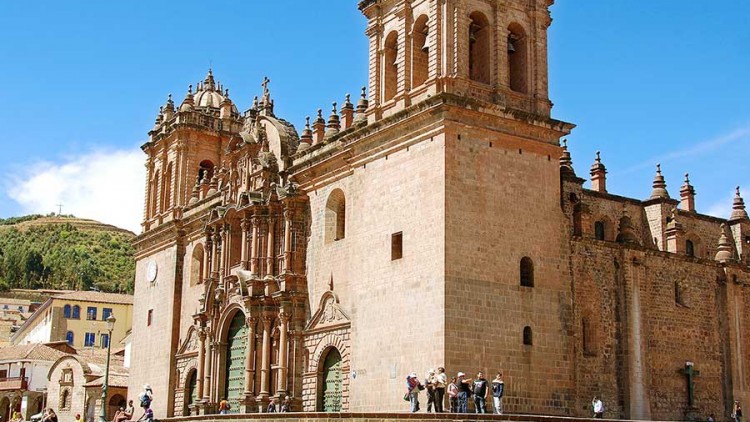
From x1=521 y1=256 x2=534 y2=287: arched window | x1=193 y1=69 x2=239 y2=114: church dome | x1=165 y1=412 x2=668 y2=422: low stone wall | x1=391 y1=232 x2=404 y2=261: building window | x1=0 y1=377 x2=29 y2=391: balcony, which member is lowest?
x1=165 y1=412 x2=668 y2=422: low stone wall

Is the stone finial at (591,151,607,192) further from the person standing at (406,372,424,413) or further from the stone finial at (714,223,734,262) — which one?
the person standing at (406,372,424,413)

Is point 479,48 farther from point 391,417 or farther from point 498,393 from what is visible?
point 391,417

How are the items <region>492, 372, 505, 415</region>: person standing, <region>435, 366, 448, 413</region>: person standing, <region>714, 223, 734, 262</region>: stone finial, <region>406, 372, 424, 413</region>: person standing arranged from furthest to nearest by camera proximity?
<region>714, 223, 734, 262</region>: stone finial < <region>406, 372, 424, 413</region>: person standing < <region>492, 372, 505, 415</region>: person standing < <region>435, 366, 448, 413</region>: person standing

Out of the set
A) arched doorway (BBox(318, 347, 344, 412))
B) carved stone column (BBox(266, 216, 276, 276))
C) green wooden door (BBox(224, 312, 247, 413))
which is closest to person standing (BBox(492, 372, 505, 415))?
arched doorway (BBox(318, 347, 344, 412))

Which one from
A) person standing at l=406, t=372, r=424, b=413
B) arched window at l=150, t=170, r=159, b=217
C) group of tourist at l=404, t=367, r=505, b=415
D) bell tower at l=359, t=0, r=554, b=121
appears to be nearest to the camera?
group of tourist at l=404, t=367, r=505, b=415

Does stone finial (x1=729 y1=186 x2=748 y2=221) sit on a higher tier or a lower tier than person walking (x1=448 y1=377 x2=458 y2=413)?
higher

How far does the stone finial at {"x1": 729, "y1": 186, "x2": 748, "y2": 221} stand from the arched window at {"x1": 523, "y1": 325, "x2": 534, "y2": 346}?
50.9 feet

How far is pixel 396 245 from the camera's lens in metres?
26.5

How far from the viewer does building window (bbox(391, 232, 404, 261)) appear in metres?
26.4

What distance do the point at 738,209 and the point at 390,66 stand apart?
16820 mm

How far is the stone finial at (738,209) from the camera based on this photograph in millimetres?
37625

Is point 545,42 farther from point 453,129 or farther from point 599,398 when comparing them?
point 599,398

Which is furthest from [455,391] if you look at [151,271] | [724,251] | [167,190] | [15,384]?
[15,384]

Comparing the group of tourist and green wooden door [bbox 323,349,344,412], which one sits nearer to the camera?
the group of tourist
